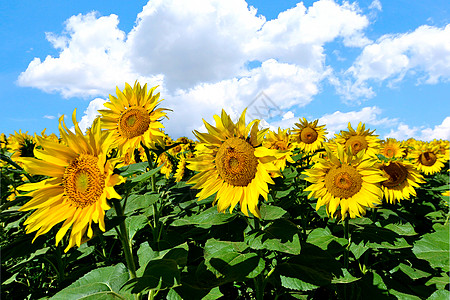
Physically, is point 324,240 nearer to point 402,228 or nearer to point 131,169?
point 402,228

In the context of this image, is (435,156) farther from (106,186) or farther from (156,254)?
(106,186)

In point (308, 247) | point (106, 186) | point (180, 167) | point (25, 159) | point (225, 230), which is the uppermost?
point (180, 167)

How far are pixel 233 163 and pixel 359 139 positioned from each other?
3742 mm

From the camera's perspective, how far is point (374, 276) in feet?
11.1

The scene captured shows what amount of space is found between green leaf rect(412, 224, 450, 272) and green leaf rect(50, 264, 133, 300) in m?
3.19

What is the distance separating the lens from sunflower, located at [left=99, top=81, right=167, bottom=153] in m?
3.45

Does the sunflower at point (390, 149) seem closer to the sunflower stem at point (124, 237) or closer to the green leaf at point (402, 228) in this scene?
the green leaf at point (402, 228)

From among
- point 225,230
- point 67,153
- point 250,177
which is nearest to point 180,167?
point 225,230

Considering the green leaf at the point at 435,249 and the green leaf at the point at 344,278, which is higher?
the green leaf at the point at 435,249

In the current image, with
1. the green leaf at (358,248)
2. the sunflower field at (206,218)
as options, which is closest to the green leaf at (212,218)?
the sunflower field at (206,218)

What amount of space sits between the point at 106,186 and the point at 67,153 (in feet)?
1.51

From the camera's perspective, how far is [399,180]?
416 cm

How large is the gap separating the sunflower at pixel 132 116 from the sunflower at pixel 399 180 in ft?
10.4

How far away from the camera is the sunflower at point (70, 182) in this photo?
1.87m
